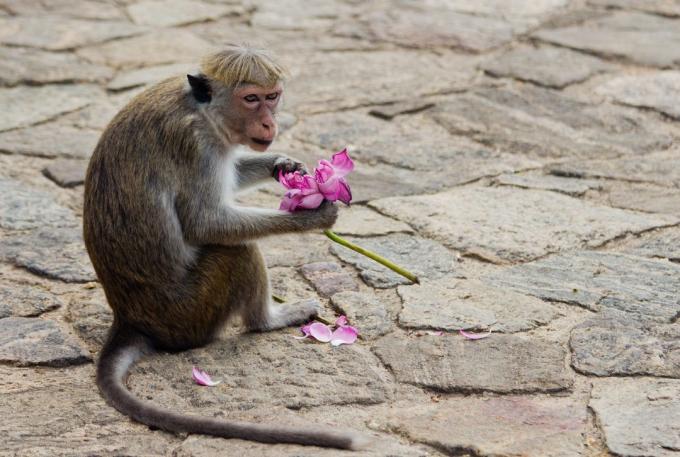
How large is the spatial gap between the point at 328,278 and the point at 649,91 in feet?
11.1

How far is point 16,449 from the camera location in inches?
167

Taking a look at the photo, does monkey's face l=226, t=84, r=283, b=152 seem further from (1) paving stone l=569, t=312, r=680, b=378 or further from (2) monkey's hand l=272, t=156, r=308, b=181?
(1) paving stone l=569, t=312, r=680, b=378

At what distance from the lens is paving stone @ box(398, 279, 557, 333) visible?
523 cm

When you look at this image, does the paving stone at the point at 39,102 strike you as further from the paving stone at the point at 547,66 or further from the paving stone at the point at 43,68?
the paving stone at the point at 547,66

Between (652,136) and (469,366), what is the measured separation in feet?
10.4

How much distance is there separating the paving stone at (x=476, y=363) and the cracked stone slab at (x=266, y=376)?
0.12 meters

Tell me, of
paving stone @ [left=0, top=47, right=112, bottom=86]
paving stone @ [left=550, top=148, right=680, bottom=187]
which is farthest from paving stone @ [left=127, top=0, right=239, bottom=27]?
paving stone @ [left=550, top=148, right=680, bottom=187]

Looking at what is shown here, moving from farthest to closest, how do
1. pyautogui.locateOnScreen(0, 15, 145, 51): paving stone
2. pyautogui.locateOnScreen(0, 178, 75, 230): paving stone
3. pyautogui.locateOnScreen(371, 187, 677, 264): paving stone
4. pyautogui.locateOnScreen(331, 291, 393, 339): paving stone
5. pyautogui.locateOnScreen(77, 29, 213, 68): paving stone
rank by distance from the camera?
pyautogui.locateOnScreen(0, 15, 145, 51): paving stone
pyautogui.locateOnScreen(77, 29, 213, 68): paving stone
pyautogui.locateOnScreen(0, 178, 75, 230): paving stone
pyautogui.locateOnScreen(371, 187, 677, 264): paving stone
pyautogui.locateOnScreen(331, 291, 393, 339): paving stone

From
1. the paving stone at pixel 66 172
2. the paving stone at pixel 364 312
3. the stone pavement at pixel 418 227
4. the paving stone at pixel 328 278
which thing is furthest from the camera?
the paving stone at pixel 66 172

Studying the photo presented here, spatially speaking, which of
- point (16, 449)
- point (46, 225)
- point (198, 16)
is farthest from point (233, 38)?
point (16, 449)

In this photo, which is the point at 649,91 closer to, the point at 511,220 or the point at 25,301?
the point at 511,220

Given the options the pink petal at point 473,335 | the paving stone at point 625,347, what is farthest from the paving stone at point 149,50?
the paving stone at point 625,347

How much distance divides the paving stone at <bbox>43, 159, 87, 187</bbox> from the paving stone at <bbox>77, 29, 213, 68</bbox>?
1794 millimetres

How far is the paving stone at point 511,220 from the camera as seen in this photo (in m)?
6.07
